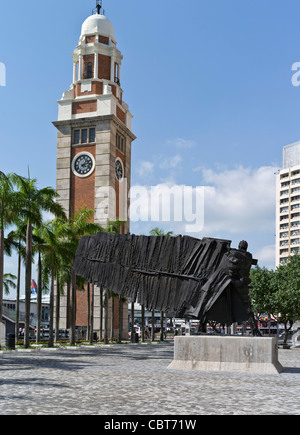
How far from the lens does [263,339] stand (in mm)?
17016

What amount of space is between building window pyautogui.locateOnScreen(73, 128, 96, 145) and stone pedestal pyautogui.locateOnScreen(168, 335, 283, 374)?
40.1 m

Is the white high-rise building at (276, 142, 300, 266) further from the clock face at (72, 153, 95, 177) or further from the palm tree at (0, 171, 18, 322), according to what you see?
the palm tree at (0, 171, 18, 322)

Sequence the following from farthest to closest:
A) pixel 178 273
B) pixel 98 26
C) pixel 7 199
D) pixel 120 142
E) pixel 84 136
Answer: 1. pixel 98 26
2. pixel 120 142
3. pixel 84 136
4. pixel 7 199
5. pixel 178 273

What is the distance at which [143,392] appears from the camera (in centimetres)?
1176

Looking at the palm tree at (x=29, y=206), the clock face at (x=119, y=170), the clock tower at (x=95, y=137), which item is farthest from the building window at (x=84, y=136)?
the palm tree at (x=29, y=206)

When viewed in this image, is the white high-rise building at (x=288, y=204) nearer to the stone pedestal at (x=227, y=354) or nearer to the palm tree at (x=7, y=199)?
the palm tree at (x=7, y=199)

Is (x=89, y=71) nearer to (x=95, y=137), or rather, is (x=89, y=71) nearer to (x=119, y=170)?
(x=95, y=137)

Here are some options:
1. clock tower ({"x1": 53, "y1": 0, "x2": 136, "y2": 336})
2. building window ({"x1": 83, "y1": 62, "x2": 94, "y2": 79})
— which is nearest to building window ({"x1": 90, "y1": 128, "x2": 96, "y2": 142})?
clock tower ({"x1": 53, "y1": 0, "x2": 136, "y2": 336})

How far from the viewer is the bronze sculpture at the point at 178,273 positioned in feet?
59.7

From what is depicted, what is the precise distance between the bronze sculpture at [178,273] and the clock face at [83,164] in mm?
35119

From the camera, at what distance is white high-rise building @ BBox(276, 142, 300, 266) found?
105m

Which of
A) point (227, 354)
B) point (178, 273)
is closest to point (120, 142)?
point (178, 273)

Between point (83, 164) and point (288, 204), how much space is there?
62.2 metres
